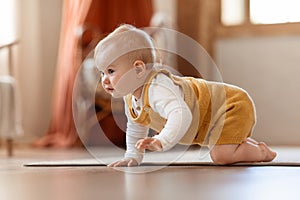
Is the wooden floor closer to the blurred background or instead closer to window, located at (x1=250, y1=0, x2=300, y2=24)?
the blurred background

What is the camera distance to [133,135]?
1.72 m

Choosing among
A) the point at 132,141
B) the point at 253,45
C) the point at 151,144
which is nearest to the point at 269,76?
the point at 253,45

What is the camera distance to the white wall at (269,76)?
3.64 meters

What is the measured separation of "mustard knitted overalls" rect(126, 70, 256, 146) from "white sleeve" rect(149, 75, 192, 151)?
76 millimetres

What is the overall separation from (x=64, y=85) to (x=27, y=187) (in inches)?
98.5

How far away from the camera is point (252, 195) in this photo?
1.06 metres

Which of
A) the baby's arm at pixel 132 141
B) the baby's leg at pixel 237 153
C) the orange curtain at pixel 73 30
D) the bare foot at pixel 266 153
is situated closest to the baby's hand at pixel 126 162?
the baby's arm at pixel 132 141

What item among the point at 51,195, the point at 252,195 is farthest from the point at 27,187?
the point at 252,195

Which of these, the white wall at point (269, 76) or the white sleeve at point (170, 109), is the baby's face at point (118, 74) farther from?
the white wall at point (269, 76)

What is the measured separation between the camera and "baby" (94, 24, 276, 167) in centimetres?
154

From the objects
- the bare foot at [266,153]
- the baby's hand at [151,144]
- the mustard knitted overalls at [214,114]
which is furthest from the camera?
the bare foot at [266,153]

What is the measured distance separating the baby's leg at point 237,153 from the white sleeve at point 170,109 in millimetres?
243

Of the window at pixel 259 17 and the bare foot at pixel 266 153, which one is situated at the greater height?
the window at pixel 259 17

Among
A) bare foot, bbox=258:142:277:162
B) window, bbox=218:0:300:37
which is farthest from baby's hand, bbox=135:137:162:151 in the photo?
window, bbox=218:0:300:37
